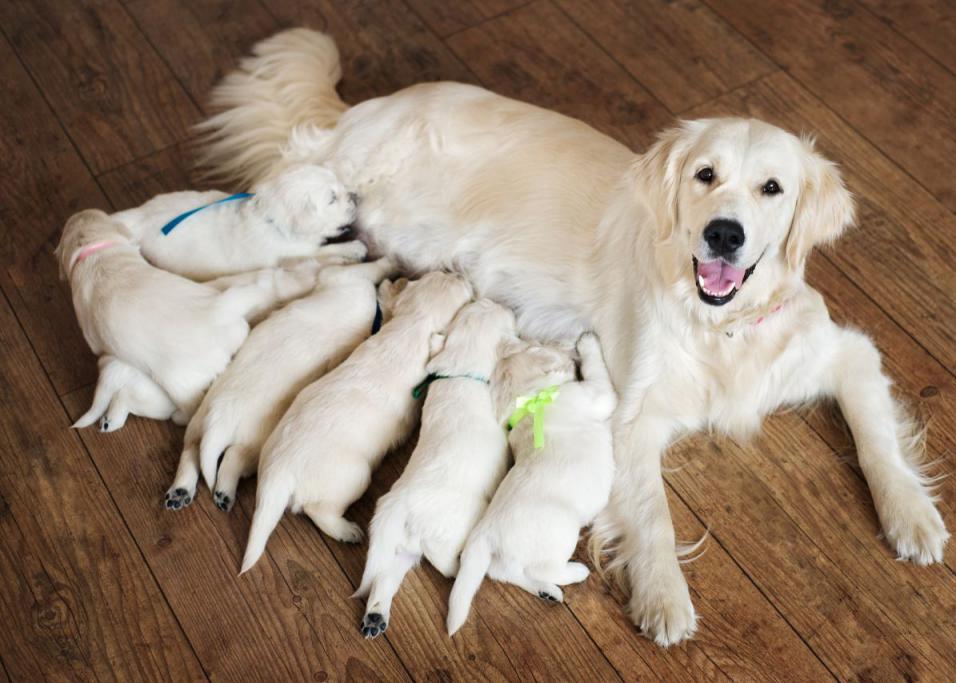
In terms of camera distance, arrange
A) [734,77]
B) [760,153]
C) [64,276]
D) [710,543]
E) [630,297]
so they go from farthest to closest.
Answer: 1. [734,77]
2. [64,276]
3. [630,297]
4. [710,543]
5. [760,153]

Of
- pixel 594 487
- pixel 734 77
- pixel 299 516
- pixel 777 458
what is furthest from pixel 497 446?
pixel 734 77

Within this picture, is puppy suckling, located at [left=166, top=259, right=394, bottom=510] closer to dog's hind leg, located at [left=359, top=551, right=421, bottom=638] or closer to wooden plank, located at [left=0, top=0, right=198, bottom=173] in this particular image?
dog's hind leg, located at [left=359, top=551, right=421, bottom=638]

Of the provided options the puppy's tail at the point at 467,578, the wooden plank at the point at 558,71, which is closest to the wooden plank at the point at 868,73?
the wooden plank at the point at 558,71

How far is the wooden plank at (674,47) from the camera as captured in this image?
10.2 ft

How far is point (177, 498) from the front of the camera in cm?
219

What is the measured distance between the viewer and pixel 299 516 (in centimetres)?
220

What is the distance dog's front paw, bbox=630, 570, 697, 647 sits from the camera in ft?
6.40

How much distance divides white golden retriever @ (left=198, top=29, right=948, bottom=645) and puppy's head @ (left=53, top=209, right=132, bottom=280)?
0.47 m

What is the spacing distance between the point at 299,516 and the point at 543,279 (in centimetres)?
79

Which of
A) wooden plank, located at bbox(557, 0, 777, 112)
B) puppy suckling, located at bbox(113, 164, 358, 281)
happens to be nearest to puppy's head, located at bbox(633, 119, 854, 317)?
puppy suckling, located at bbox(113, 164, 358, 281)

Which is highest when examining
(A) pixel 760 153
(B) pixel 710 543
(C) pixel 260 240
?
(A) pixel 760 153

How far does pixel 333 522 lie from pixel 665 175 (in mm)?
960

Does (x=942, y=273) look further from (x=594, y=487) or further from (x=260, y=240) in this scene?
(x=260, y=240)

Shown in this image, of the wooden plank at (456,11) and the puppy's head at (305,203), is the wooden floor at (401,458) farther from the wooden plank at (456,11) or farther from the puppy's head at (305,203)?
the puppy's head at (305,203)
